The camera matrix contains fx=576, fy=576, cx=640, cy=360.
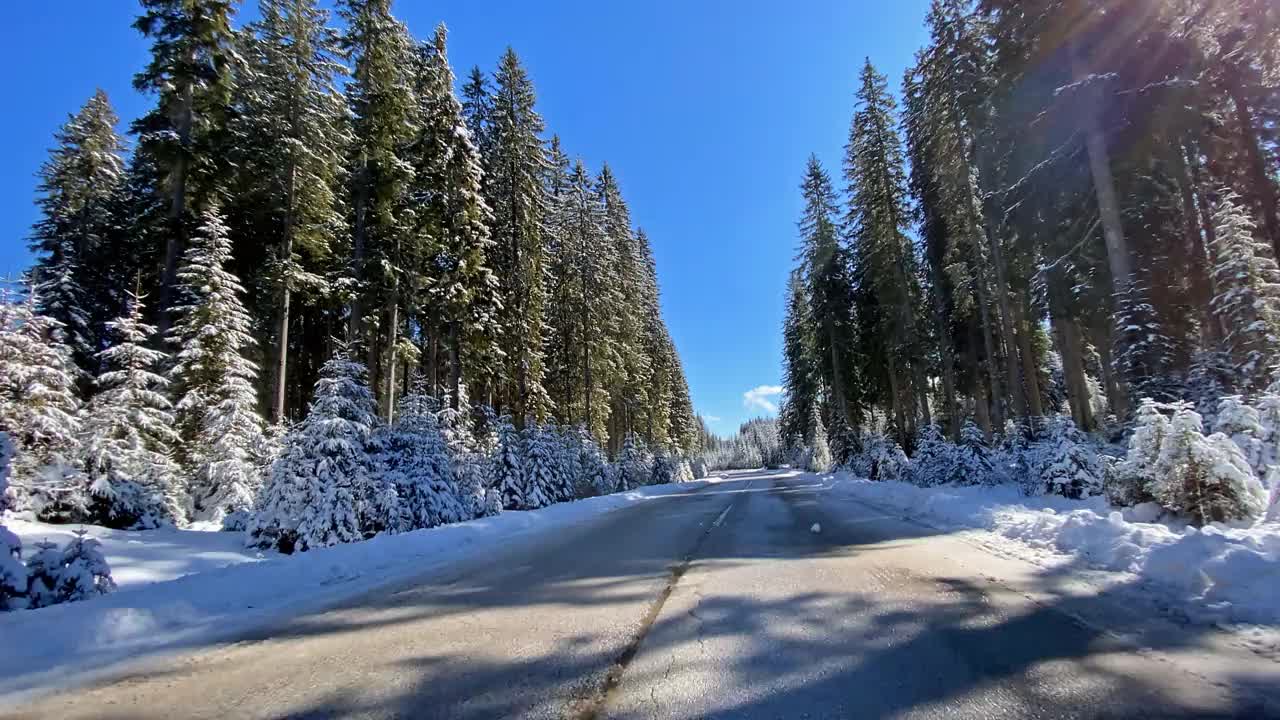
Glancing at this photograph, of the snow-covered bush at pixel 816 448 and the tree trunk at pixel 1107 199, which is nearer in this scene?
the tree trunk at pixel 1107 199

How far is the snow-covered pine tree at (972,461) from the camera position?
17125 millimetres

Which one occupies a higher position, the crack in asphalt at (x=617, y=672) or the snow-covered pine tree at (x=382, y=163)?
the snow-covered pine tree at (x=382, y=163)

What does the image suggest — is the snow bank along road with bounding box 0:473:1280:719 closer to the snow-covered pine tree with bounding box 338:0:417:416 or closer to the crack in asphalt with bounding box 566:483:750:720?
the crack in asphalt with bounding box 566:483:750:720

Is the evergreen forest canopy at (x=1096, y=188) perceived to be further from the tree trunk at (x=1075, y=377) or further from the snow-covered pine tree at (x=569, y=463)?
the snow-covered pine tree at (x=569, y=463)

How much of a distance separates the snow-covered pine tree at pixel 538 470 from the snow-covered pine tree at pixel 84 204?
844 inches

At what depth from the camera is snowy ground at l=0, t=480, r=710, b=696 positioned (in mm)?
4355

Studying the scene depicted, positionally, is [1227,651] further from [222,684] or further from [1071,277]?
[1071,277]

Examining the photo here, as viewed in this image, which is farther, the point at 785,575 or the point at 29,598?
the point at 785,575

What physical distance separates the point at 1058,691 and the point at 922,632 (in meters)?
1.09

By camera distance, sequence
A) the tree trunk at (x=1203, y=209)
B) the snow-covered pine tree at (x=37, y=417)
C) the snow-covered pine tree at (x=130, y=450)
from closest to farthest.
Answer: the snow-covered pine tree at (x=37, y=417)
the snow-covered pine tree at (x=130, y=450)
the tree trunk at (x=1203, y=209)

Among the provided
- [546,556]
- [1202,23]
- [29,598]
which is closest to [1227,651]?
[546,556]

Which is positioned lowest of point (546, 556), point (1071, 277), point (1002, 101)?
point (546, 556)

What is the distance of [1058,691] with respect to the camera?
298 cm

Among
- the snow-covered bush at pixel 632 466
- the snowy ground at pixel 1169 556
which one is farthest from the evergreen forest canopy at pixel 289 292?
the snowy ground at pixel 1169 556
